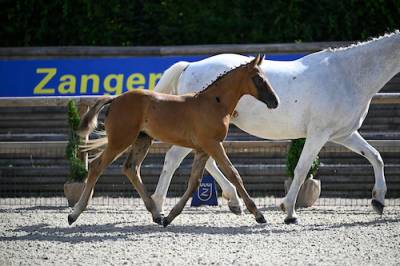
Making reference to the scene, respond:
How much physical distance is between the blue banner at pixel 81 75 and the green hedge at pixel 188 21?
1402 millimetres

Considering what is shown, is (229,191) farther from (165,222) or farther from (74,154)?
(74,154)

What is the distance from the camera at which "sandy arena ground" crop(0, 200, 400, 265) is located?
5465mm

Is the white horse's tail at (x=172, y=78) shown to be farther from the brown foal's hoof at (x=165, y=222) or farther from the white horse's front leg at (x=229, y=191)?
the brown foal's hoof at (x=165, y=222)

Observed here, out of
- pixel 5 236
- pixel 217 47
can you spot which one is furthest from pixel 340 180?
pixel 5 236

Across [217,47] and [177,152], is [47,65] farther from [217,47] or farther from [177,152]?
A: [177,152]

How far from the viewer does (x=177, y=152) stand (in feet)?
26.6

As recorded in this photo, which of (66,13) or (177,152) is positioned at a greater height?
(66,13)

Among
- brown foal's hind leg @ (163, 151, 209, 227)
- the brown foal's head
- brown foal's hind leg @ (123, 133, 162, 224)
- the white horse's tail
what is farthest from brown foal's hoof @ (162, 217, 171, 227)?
the white horse's tail

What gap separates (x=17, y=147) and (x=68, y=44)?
374 centimetres

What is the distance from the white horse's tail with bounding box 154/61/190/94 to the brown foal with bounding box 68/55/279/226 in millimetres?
1242

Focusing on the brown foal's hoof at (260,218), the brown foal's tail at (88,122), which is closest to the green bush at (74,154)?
the brown foal's tail at (88,122)

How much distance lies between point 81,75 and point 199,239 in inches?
217

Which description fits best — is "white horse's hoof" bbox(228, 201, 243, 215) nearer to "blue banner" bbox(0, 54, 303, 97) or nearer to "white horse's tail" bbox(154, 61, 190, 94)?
"white horse's tail" bbox(154, 61, 190, 94)

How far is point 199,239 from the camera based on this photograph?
6.30m
